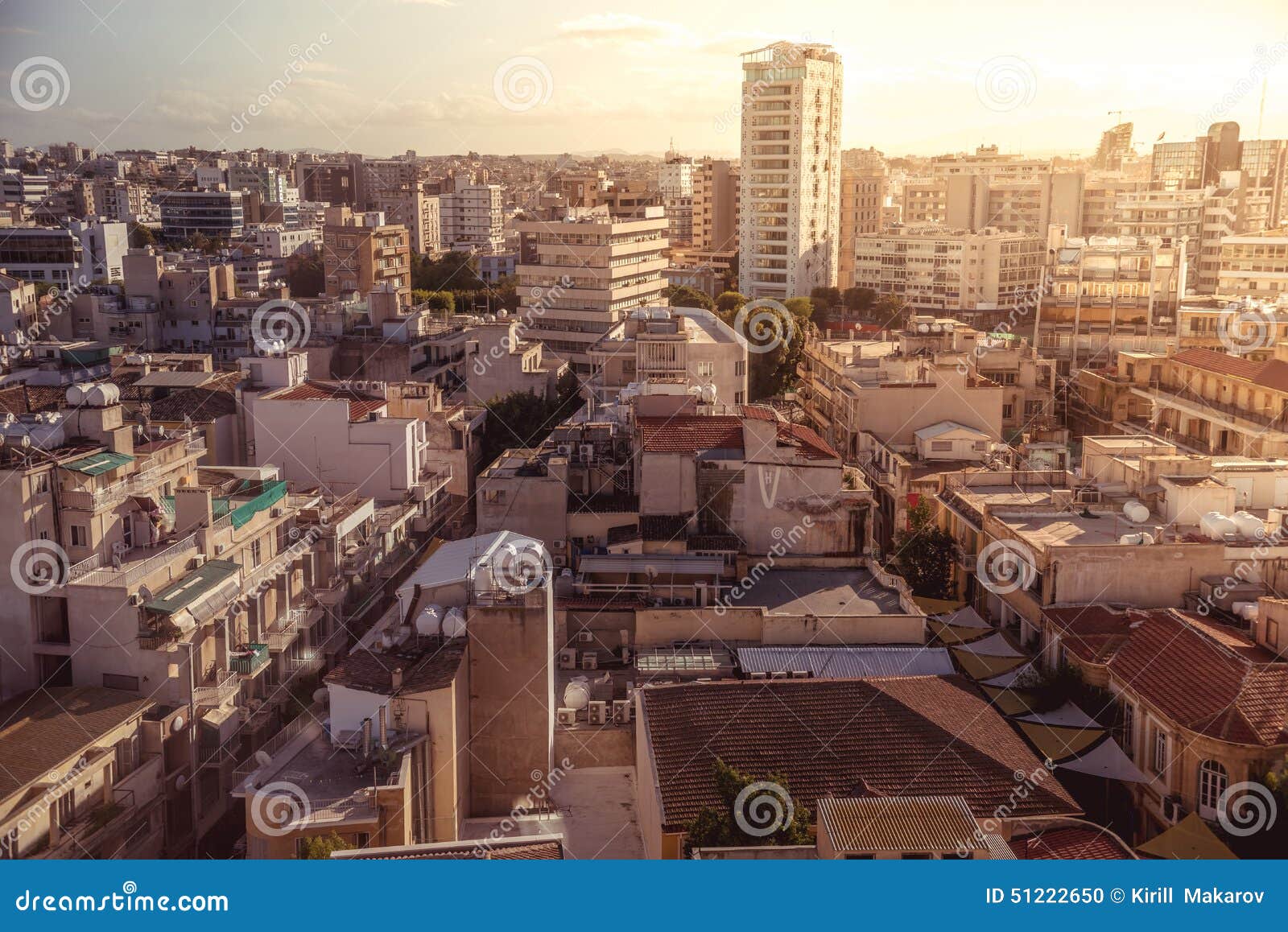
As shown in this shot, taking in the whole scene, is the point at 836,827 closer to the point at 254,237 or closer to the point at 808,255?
the point at 808,255

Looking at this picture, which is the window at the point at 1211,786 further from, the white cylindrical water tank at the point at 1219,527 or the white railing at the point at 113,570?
the white railing at the point at 113,570

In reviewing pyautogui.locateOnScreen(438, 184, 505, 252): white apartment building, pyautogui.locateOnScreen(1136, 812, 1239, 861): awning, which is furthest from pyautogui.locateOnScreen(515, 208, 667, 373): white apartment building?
pyautogui.locateOnScreen(438, 184, 505, 252): white apartment building

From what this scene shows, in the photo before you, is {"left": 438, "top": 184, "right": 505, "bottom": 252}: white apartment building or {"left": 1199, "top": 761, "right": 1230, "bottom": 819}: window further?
{"left": 438, "top": 184, "right": 505, "bottom": 252}: white apartment building

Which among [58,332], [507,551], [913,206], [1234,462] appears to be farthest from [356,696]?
[913,206]

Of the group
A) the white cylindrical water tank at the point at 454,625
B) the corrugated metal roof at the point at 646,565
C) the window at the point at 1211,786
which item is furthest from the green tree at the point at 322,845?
the window at the point at 1211,786

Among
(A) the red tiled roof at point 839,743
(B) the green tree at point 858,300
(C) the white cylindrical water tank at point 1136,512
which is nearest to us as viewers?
(A) the red tiled roof at point 839,743

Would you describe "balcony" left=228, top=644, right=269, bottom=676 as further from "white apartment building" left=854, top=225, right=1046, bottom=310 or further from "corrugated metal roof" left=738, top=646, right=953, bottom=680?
"white apartment building" left=854, top=225, right=1046, bottom=310

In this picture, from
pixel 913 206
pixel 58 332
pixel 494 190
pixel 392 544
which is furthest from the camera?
pixel 494 190
